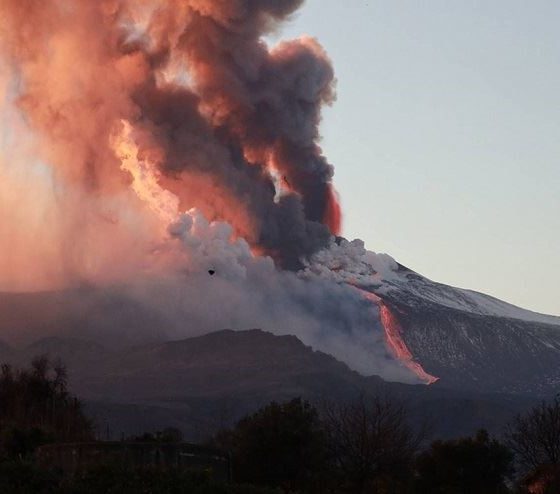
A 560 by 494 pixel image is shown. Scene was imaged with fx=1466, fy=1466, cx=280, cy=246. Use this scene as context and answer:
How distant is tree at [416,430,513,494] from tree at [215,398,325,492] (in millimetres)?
4633

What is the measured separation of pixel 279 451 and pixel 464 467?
823 cm

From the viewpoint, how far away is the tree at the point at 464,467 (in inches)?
2470

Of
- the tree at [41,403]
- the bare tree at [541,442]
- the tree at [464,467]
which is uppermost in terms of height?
the tree at [41,403]

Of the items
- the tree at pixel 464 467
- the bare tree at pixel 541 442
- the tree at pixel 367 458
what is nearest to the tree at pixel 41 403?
the tree at pixel 367 458

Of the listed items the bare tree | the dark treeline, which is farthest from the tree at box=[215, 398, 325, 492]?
the bare tree

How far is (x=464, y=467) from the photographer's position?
2525 inches

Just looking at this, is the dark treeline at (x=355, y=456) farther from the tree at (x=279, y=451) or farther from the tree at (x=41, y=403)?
the tree at (x=41, y=403)

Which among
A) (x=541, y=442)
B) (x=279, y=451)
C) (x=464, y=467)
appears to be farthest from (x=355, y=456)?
(x=541, y=442)

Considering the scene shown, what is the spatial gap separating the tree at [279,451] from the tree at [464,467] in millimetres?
4633

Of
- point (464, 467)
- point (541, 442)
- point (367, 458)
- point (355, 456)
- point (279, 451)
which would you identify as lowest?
point (464, 467)

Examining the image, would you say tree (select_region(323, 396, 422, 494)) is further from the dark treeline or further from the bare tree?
the bare tree

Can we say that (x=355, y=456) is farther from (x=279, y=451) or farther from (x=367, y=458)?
(x=279, y=451)

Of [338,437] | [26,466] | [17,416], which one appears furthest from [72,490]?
[17,416]

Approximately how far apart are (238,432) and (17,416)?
579 inches
